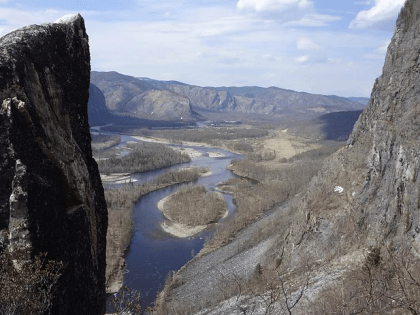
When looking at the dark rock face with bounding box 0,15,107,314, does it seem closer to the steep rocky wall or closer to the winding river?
the steep rocky wall

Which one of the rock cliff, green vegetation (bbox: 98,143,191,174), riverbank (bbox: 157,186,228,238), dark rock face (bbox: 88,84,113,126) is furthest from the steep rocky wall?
dark rock face (bbox: 88,84,113,126)

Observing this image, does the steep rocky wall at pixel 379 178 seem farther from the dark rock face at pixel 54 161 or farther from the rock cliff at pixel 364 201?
the dark rock face at pixel 54 161

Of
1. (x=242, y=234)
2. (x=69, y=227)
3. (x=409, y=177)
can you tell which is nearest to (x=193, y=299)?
(x=242, y=234)

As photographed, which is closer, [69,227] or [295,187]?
[69,227]

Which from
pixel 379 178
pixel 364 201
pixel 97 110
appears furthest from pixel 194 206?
pixel 97 110

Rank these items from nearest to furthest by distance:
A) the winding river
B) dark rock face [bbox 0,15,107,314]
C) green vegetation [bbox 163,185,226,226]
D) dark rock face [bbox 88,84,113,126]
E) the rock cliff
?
dark rock face [bbox 0,15,107,314], the rock cliff, the winding river, green vegetation [bbox 163,185,226,226], dark rock face [bbox 88,84,113,126]

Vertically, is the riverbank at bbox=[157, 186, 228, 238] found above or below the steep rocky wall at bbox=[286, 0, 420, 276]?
below

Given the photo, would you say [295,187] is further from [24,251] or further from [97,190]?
[24,251]

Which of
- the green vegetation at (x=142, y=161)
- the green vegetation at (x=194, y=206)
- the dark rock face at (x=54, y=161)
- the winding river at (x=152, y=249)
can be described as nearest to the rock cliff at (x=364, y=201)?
the winding river at (x=152, y=249)
